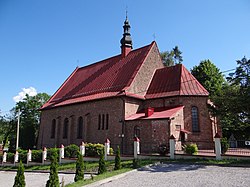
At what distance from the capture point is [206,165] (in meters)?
12.7

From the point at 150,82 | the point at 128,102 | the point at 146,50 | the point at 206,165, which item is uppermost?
the point at 146,50

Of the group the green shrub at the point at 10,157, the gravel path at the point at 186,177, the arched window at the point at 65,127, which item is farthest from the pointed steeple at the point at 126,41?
the gravel path at the point at 186,177

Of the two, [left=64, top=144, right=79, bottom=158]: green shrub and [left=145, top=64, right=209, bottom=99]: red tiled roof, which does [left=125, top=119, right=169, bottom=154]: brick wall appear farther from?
[left=64, top=144, right=79, bottom=158]: green shrub

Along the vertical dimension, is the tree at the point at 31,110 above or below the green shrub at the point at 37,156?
above

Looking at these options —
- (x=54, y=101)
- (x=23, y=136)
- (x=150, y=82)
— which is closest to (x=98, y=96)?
(x=150, y=82)

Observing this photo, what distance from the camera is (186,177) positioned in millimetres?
10125

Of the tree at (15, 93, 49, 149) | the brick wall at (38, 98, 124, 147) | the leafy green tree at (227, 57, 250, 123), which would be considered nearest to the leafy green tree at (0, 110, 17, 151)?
the tree at (15, 93, 49, 149)

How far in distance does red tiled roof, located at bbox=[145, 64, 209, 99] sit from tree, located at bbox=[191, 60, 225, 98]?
1076 cm

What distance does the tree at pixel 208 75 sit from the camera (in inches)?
1305

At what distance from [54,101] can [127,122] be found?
14791 mm

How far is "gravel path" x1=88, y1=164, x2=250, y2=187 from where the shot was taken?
29.6 feet

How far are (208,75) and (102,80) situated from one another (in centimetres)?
1745

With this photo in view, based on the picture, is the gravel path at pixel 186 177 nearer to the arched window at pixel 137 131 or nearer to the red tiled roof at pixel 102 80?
the arched window at pixel 137 131

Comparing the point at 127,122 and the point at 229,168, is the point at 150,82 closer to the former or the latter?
the point at 127,122
